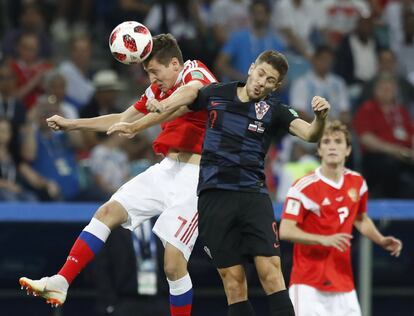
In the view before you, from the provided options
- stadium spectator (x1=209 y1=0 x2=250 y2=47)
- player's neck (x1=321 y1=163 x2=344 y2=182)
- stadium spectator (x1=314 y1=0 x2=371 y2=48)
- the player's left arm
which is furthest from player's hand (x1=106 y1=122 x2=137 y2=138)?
stadium spectator (x1=314 y1=0 x2=371 y2=48)

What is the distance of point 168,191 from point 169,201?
0.23 ft

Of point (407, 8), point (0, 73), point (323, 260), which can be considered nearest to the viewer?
point (323, 260)

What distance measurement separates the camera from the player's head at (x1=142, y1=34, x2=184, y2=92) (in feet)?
26.8

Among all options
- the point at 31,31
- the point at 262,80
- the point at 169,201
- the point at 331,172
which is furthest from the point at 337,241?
the point at 31,31

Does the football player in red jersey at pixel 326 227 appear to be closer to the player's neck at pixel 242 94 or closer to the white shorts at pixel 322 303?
the white shorts at pixel 322 303

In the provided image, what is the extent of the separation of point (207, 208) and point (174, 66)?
1.08 metres

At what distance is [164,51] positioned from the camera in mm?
8180

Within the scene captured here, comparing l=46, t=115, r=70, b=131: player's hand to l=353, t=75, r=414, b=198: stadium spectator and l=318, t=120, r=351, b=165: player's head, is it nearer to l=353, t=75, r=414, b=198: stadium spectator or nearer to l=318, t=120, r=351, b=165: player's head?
l=318, t=120, r=351, b=165: player's head

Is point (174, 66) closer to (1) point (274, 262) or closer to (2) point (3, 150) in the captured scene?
(1) point (274, 262)

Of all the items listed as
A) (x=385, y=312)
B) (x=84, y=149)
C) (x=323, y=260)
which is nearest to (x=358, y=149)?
(x=385, y=312)

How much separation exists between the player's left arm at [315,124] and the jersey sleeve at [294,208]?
1.11m

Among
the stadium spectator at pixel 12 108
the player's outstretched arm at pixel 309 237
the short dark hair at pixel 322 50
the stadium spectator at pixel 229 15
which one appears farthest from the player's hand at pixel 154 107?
the stadium spectator at pixel 229 15

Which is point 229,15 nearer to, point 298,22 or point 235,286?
point 298,22

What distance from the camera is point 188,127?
8266 millimetres
